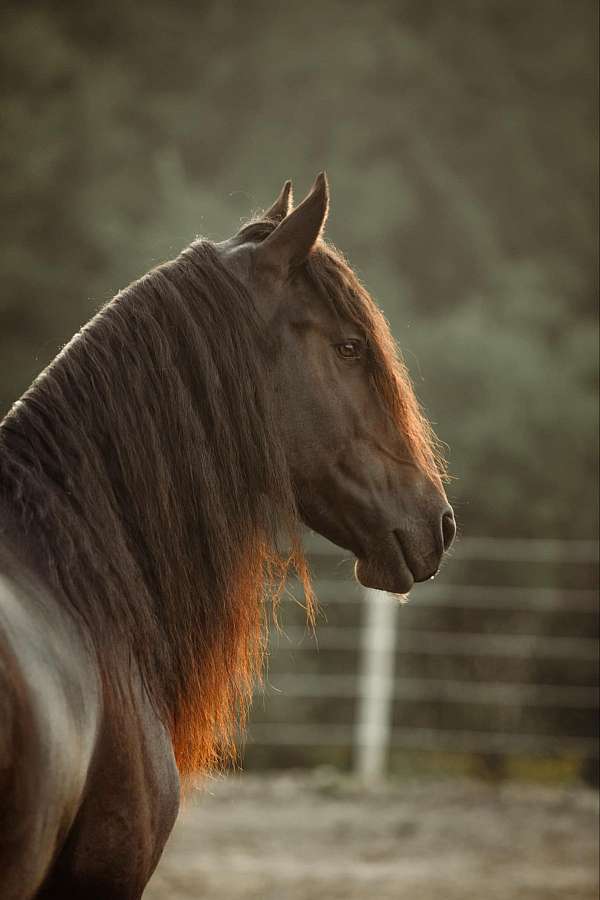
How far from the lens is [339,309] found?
1.90 m

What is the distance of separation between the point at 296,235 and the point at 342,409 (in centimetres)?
31

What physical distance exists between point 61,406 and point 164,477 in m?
0.19

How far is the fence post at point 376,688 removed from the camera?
20.9 ft

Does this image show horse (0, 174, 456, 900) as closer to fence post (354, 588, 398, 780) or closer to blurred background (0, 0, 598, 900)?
fence post (354, 588, 398, 780)

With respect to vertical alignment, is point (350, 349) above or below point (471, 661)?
above

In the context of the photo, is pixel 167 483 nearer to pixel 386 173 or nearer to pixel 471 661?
pixel 471 661

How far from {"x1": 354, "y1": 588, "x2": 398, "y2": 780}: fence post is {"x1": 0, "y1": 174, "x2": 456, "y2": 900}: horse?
4524mm

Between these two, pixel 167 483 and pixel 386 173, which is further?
pixel 386 173

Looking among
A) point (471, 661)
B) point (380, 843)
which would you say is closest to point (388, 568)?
point (380, 843)

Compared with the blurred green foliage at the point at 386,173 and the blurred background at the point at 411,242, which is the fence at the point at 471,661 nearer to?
the blurred background at the point at 411,242

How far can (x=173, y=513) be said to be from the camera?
172 centimetres

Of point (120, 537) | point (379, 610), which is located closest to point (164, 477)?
point (120, 537)

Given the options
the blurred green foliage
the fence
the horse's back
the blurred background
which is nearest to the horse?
the horse's back

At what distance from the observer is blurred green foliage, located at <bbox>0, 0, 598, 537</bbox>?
307 inches
